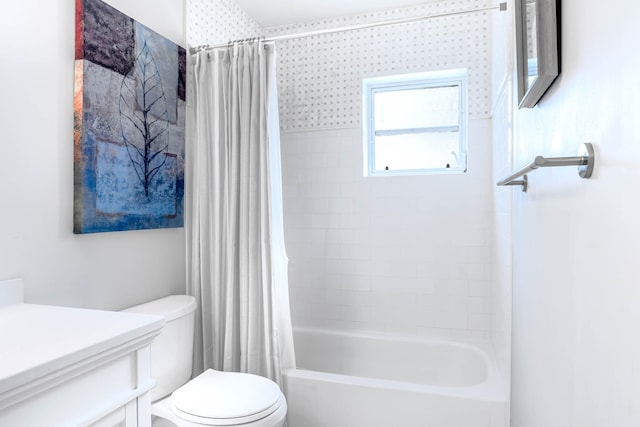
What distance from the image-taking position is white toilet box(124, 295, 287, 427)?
4.49ft

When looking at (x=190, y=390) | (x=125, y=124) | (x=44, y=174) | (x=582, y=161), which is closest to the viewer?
(x=582, y=161)

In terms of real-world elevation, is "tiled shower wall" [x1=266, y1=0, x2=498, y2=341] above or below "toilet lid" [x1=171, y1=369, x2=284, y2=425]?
above

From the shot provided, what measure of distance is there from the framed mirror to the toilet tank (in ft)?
4.91

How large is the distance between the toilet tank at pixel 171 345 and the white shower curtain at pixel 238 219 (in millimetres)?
219

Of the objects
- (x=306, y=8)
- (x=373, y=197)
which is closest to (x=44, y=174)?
(x=373, y=197)

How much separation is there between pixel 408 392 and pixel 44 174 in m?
1.71

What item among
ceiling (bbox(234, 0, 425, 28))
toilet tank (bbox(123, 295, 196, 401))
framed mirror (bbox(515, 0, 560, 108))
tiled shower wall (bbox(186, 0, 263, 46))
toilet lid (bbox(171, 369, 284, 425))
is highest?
ceiling (bbox(234, 0, 425, 28))

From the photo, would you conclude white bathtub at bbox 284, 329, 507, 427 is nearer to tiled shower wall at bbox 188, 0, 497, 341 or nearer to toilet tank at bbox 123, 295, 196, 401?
tiled shower wall at bbox 188, 0, 497, 341

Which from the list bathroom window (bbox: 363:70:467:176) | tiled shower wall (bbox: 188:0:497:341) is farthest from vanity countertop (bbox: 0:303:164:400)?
bathroom window (bbox: 363:70:467:176)

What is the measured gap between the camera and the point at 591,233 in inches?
25.1

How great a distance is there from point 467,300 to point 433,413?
2.91ft

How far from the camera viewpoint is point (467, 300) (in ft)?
7.90

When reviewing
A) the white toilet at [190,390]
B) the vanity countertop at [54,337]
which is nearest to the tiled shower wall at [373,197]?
the white toilet at [190,390]

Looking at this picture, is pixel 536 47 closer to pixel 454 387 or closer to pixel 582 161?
pixel 582 161
